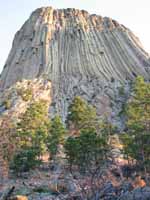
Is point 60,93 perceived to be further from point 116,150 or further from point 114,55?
point 116,150

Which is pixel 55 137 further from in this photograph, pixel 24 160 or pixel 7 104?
pixel 7 104

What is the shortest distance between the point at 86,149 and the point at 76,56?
5902 centimetres

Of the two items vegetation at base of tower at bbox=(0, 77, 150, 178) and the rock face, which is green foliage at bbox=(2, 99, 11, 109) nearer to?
the rock face

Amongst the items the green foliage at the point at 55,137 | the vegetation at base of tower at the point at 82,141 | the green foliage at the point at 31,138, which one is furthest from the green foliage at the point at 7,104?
the green foliage at the point at 55,137

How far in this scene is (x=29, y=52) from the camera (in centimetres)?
11600

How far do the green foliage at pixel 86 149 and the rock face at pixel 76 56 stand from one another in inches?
1403

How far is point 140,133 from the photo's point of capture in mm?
54344

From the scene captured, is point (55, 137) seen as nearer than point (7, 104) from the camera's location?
Yes

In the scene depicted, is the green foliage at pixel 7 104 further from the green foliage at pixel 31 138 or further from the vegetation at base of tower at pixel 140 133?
the vegetation at base of tower at pixel 140 133

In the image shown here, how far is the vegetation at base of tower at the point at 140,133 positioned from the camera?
5323 centimetres

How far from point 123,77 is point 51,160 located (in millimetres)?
45636

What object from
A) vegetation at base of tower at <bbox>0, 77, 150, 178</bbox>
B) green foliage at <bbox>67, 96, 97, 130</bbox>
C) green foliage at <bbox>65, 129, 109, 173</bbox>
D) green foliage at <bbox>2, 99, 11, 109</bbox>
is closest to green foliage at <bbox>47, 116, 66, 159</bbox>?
vegetation at base of tower at <bbox>0, 77, 150, 178</bbox>

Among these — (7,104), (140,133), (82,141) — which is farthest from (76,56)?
(140,133)

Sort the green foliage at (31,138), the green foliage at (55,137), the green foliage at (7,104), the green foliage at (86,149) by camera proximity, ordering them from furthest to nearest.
A: the green foliage at (7,104), the green foliage at (55,137), the green foliage at (31,138), the green foliage at (86,149)
